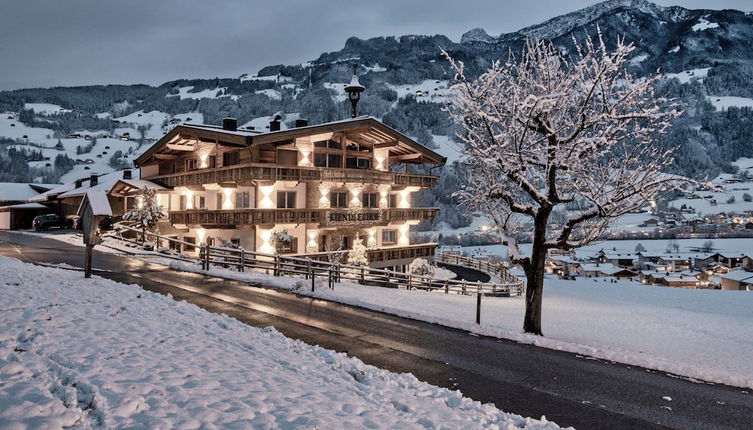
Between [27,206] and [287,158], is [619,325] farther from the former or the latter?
[27,206]

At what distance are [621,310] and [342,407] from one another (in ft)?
70.2

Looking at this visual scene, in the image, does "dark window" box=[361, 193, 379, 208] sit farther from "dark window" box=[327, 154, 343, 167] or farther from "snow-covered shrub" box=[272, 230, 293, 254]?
"snow-covered shrub" box=[272, 230, 293, 254]

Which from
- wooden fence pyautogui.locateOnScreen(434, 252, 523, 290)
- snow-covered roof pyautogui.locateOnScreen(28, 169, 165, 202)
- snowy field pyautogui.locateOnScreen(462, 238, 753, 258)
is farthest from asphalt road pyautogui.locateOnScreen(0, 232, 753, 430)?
snowy field pyautogui.locateOnScreen(462, 238, 753, 258)

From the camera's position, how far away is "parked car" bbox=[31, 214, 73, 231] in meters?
50.2

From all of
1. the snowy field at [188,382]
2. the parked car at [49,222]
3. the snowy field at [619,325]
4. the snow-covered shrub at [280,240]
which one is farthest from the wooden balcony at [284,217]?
the parked car at [49,222]

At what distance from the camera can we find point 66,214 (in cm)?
5584

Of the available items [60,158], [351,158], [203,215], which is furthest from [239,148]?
[60,158]

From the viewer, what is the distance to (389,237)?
40094 millimetres

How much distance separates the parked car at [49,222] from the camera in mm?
50156

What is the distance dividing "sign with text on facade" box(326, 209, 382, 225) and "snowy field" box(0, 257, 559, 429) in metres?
21.8

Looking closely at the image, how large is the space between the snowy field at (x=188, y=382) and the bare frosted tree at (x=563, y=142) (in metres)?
7.73

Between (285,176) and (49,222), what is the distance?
35.1 m

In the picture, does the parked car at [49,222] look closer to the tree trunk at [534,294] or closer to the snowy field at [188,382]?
the snowy field at [188,382]

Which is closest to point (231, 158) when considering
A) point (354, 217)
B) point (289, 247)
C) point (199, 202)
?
point (199, 202)
